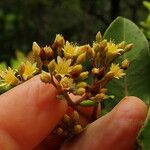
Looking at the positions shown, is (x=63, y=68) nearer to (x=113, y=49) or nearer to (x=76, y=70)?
(x=76, y=70)

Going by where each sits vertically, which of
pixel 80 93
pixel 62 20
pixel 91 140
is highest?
pixel 80 93

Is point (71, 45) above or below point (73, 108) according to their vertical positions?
above

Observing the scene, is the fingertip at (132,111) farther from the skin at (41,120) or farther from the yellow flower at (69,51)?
the yellow flower at (69,51)

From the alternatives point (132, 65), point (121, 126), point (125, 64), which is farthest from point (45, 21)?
point (121, 126)

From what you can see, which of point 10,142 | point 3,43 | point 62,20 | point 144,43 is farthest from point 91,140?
point 62,20

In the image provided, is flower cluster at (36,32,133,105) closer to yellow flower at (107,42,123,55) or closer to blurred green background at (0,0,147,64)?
yellow flower at (107,42,123,55)

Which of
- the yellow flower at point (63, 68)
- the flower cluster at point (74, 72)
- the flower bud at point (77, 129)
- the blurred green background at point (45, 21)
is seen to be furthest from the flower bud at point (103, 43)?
the blurred green background at point (45, 21)

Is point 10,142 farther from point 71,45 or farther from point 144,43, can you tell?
point 144,43

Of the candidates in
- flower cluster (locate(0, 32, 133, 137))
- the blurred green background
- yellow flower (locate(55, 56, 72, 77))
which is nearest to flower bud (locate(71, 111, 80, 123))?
→ flower cluster (locate(0, 32, 133, 137))
